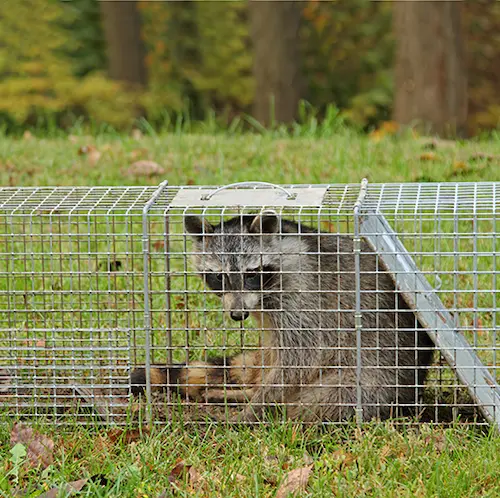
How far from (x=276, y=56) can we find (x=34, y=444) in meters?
11.3

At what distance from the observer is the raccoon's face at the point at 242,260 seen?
4.06m

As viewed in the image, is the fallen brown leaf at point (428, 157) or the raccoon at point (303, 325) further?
the fallen brown leaf at point (428, 157)

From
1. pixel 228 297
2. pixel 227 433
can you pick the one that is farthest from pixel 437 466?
pixel 228 297

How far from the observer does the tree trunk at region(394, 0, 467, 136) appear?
10.7 meters

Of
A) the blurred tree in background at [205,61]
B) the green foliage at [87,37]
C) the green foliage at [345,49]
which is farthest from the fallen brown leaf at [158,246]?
the green foliage at [87,37]

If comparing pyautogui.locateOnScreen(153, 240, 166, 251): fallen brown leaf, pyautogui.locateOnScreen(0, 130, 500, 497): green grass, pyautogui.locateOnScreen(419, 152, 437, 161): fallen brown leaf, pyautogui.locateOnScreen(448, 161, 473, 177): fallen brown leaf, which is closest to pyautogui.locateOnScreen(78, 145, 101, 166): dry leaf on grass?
pyautogui.locateOnScreen(153, 240, 166, 251): fallen brown leaf

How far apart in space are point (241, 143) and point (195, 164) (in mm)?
764

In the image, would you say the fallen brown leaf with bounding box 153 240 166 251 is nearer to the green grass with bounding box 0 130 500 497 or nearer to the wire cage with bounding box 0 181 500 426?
the green grass with bounding box 0 130 500 497

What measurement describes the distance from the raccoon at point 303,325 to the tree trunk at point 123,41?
15008 millimetres

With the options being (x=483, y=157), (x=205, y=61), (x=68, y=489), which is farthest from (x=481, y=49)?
(x=68, y=489)

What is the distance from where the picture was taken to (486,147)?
7555 mm

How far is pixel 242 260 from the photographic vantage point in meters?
4.14

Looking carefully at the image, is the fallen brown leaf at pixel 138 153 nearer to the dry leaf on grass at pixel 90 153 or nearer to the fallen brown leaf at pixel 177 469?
the dry leaf on grass at pixel 90 153

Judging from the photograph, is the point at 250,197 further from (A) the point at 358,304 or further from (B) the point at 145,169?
(B) the point at 145,169
